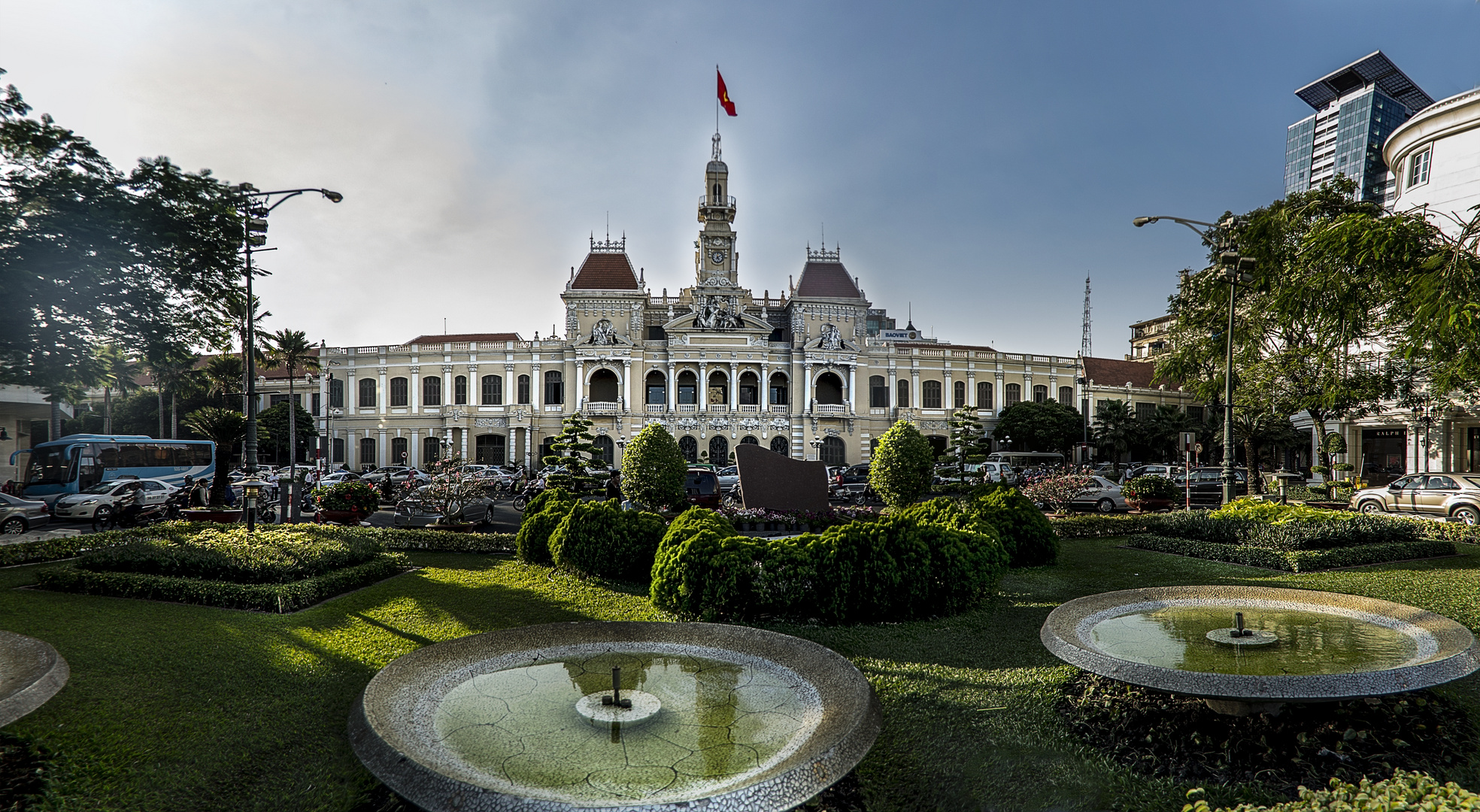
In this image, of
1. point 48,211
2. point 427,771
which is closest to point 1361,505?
point 427,771

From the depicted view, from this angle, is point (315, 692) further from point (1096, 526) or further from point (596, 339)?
point (596, 339)

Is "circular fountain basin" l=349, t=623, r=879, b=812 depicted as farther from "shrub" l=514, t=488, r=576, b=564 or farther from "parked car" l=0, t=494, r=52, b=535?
"parked car" l=0, t=494, r=52, b=535

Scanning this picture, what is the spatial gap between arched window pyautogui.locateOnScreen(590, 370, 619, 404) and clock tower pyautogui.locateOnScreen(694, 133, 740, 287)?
8792 mm

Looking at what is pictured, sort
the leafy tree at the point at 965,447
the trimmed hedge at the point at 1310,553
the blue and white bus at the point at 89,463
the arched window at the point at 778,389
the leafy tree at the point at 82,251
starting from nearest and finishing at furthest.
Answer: the leafy tree at the point at 82,251, the trimmed hedge at the point at 1310,553, the blue and white bus at the point at 89,463, the leafy tree at the point at 965,447, the arched window at the point at 778,389

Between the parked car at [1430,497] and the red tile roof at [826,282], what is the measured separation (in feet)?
97.9

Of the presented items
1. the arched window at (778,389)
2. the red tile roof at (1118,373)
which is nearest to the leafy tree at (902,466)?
the arched window at (778,389)

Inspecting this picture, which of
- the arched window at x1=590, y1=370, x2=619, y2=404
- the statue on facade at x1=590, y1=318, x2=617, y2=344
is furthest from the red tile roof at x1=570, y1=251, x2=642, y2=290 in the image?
the arched window at x1=590, y1=370, x2=619, y2=404

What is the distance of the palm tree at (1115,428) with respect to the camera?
4310 cm

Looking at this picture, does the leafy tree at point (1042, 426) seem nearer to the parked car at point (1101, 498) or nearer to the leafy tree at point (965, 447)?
the leafy tree at point (965, 447)

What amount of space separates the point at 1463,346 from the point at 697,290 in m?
36.9

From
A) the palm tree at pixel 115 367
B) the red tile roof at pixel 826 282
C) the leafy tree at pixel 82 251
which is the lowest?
the palm tree at pixel 115 367

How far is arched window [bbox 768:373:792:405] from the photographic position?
45438mm

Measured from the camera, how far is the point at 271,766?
14.6ft

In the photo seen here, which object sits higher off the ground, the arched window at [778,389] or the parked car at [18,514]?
the arched window at [778,389]
